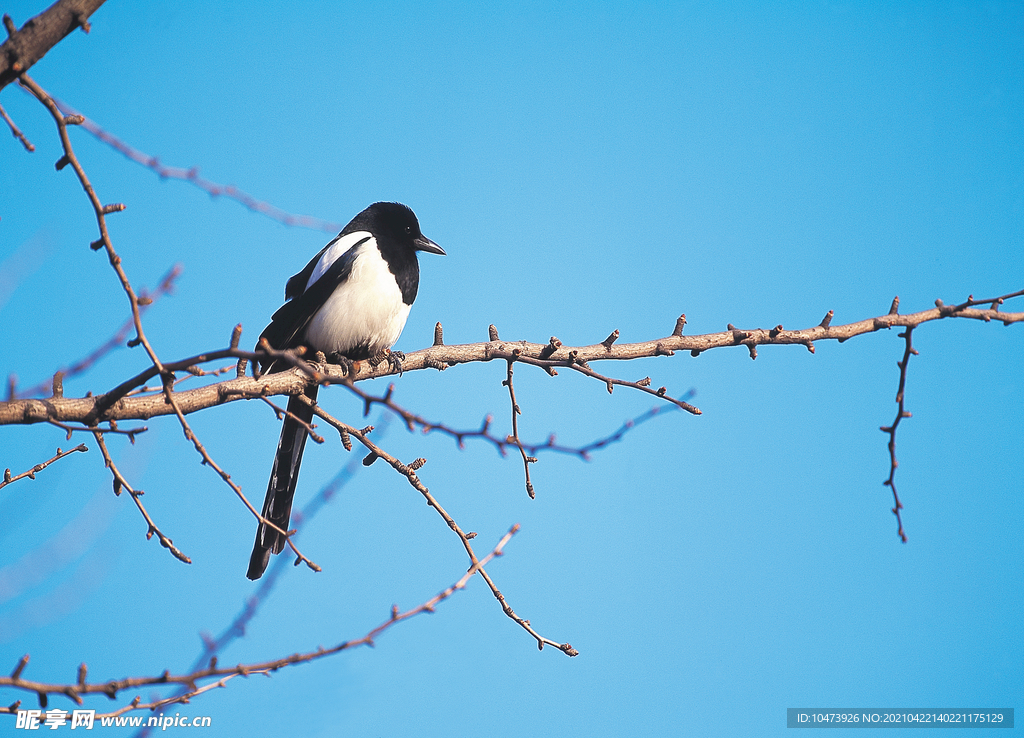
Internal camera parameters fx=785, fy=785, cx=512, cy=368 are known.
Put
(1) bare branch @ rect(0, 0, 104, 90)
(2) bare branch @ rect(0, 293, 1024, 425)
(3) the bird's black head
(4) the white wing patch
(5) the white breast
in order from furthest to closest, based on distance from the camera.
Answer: (3) the bird's black head, (4) the white wing patch, (5) the white breast, (2) bare branch @ rect(0, 293, 1024, 425), (1) bare branch @ rect(0, 0, 104, 90)

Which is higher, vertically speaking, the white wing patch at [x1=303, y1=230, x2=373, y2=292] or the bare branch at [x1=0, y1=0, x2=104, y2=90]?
the white wing patch at [x1=303, y1=230, x2=373, y2=292]

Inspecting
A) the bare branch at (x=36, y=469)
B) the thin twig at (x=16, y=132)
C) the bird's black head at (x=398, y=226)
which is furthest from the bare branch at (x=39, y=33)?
the bird's black head at (x=398, y=226)

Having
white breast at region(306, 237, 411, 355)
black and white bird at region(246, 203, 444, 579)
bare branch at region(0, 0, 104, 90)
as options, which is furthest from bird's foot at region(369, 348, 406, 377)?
bare branch at region(0, 0, 104, 90)

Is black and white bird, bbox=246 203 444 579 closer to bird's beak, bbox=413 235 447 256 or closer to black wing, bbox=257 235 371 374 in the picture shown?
black wing, bbox=257 235 371 374

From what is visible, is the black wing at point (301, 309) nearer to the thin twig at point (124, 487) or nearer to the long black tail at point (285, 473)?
the long black tail at point (285, 473)

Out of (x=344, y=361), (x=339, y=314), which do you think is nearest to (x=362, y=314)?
(x=339, y=314)

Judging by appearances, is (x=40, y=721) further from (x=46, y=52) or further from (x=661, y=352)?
(x=661, y=352)

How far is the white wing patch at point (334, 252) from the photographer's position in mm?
4082

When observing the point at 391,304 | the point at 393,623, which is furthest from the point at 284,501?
the point at 393,623

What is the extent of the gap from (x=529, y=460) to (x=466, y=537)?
0.31m

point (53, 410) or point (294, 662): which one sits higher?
point (53, 410)

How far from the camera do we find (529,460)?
2.18m

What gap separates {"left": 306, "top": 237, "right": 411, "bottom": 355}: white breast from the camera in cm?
385

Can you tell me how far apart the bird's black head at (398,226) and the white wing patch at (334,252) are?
0.17 m
